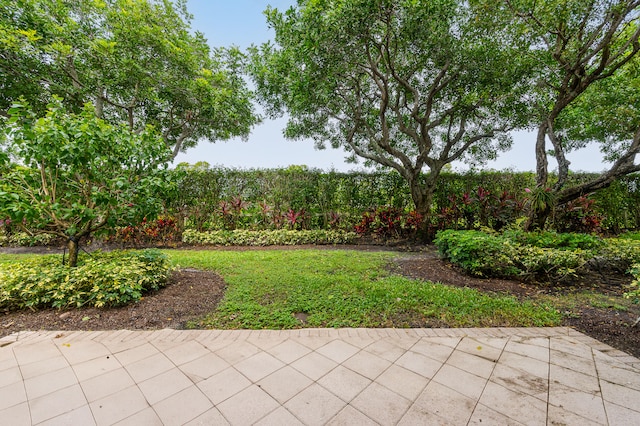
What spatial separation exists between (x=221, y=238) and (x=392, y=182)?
5463mm

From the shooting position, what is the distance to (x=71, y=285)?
285 centimetres

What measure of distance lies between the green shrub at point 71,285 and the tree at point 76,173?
1.62ft

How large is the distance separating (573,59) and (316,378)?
7291mm

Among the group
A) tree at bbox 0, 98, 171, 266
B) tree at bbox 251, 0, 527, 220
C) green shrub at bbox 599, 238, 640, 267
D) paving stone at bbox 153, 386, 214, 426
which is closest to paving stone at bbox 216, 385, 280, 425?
paving stone at bbox 153, 386, 214, 426

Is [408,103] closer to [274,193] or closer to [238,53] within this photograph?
[274,193]

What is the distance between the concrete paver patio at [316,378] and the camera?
59.1 inches

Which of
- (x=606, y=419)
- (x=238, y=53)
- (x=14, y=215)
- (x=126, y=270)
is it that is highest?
(x=238, y=53)

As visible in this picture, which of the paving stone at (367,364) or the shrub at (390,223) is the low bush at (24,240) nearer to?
the shrub at (390,223)

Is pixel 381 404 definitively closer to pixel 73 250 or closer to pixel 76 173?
pixel 73 250

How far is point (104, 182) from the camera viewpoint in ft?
11.3

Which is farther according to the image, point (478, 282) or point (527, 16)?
point (527, 16)

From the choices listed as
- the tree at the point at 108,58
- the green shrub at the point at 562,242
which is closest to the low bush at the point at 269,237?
the tree at the point at 108,58

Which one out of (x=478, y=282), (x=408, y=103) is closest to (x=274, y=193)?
(x=408, y=103)

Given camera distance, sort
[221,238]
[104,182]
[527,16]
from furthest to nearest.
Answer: [221,238] → [527,16] → [104,182]
